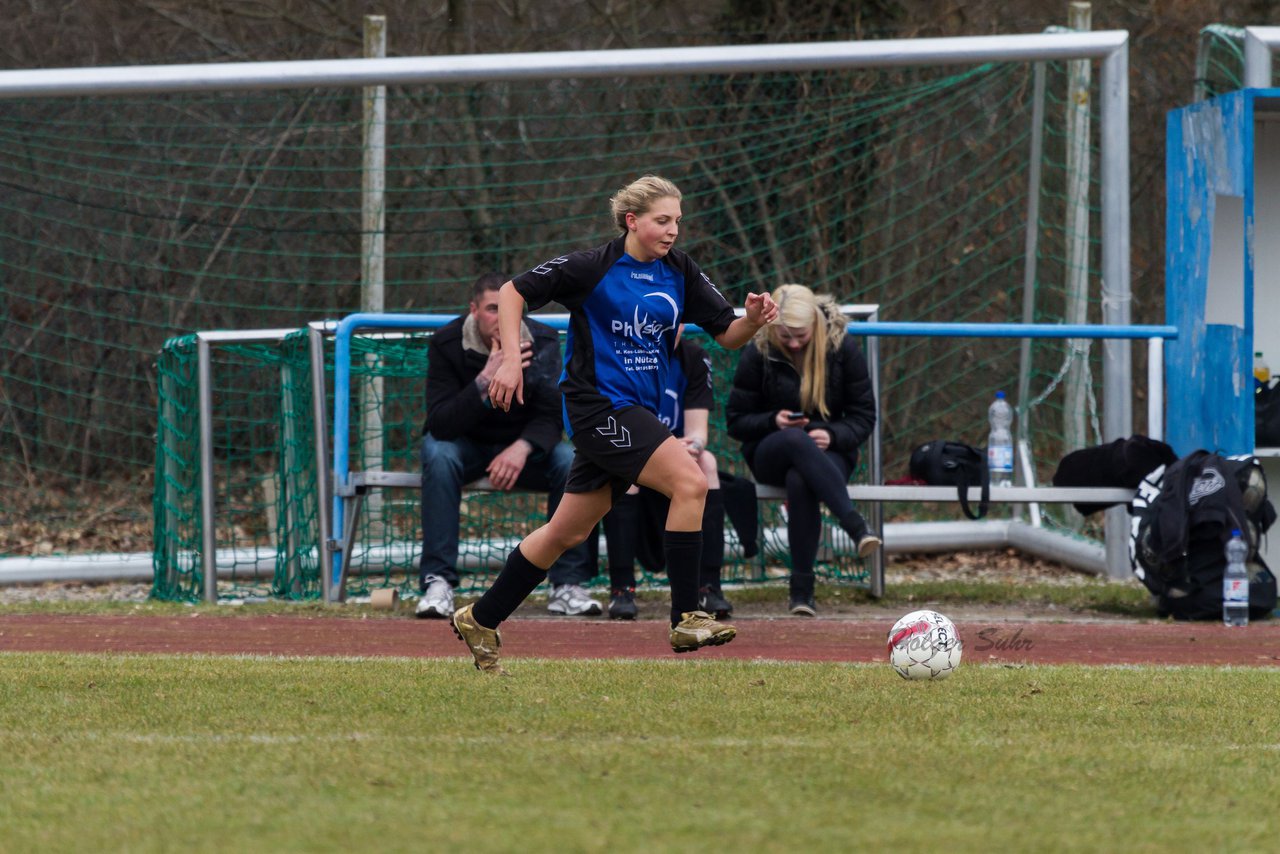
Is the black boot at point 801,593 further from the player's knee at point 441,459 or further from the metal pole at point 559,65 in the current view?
the metal pole at point 559,65

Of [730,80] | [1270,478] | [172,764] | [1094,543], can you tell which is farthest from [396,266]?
[172,764]

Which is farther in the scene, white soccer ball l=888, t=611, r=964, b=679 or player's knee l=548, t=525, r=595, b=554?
player's knee l=548, t=525, r=595, b=554

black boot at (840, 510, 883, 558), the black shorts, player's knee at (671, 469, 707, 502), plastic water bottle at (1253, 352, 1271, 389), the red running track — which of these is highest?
plastic water bottle at (1253, 352, 1271, 389)

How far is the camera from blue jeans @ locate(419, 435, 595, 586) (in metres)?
7.68

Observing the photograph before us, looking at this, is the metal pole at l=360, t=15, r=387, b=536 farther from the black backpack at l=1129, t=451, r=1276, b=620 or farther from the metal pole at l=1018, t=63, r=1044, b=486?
the black backpack at l=1129, t=451, r=1276, b=620

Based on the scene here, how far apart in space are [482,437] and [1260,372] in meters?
4.06

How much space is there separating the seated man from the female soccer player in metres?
2.20

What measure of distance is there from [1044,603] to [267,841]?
19.7 ft

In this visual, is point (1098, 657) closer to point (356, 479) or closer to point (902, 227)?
point (356, 479)

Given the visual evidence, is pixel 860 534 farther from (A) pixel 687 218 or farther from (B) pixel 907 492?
(A) pixel 687 218

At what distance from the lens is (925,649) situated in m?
5.19

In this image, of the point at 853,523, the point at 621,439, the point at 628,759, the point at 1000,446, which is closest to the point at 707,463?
the point at 853,523

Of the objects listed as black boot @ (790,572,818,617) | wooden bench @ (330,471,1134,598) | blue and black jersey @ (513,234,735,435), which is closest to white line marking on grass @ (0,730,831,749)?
blue and black jersey @ (513,234,735,435)

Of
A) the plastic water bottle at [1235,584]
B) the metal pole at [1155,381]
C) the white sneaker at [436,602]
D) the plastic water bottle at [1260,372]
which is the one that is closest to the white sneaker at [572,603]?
the white sneaker at [436,602]
